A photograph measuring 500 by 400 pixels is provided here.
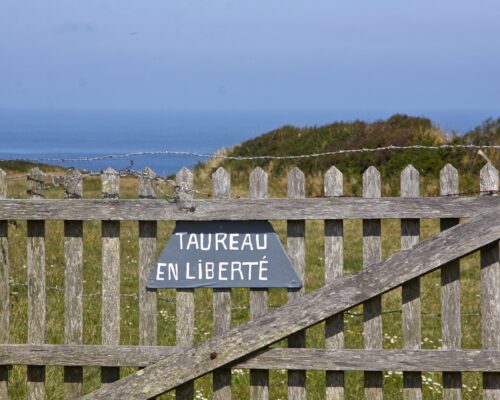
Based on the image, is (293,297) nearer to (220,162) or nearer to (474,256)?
(474,256)

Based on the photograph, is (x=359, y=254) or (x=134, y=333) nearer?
(x=134, y=333)

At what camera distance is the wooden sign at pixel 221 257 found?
6.84m

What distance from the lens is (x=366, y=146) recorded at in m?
24.5

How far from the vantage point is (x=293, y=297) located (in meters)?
6.81

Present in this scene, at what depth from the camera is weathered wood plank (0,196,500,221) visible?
6.62 metres

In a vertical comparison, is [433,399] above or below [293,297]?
below

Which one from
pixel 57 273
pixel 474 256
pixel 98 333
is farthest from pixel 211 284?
pixel 474 256

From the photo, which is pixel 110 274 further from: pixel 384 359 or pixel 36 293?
pixel 384 359

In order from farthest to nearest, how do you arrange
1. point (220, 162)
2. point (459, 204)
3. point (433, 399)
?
Result: point (220, 162), point (433, 399), point (459, 204)

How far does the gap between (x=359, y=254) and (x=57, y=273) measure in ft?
15.6

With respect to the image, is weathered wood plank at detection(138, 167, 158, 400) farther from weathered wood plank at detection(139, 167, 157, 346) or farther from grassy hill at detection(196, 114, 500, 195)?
grassy hill at detection(196, 114, 500, 195)

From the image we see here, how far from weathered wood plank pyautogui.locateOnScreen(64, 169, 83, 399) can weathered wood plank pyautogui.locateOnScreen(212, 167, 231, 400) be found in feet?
3.28

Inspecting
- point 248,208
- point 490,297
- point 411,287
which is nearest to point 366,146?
point 490,297

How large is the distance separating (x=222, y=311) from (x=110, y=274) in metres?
0.85
